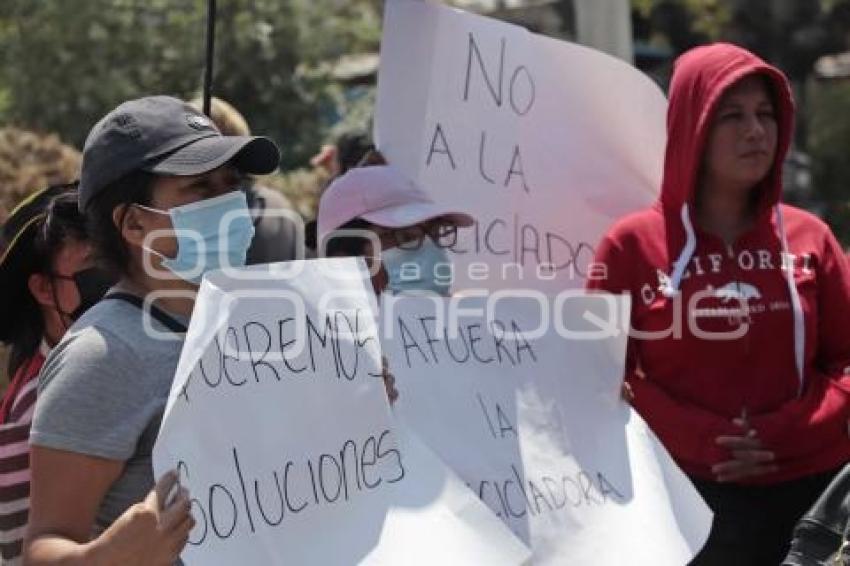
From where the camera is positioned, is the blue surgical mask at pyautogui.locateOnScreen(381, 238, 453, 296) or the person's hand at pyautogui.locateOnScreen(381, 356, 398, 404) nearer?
the person's hand at pyautogui.locateOnScreen(381, 356, 398, 404)

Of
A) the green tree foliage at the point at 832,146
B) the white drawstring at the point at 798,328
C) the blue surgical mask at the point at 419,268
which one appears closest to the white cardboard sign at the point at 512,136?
the blue surgical mask at the point at 419,268

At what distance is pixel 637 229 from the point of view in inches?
133

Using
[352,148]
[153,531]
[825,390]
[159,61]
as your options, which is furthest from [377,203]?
[159,61]

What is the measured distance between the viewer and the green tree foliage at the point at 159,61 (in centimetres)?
909

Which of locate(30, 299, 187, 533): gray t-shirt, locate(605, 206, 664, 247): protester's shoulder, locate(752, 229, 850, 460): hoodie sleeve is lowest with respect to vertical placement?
locate(752, 229, 850, 460): hoodie sleeve

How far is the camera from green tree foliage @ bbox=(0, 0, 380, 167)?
9094 millimetres

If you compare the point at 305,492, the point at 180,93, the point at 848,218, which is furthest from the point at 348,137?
the point at 848,218

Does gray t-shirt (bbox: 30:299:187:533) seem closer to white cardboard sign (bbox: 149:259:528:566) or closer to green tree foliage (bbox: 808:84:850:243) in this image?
white cardboard sign (bbox: 149:259:528:566)

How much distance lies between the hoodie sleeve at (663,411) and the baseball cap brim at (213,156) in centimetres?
111

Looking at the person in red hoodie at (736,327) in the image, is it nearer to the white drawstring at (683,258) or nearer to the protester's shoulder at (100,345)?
the white drawstring at (683,258)

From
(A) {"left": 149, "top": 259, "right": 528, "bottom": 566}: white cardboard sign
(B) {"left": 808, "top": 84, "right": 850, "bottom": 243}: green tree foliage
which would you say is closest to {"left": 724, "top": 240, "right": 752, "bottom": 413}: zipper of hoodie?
(A) {"left": 149, "top": 259, "right": 528, "bottom": 566}: white cardboard sign

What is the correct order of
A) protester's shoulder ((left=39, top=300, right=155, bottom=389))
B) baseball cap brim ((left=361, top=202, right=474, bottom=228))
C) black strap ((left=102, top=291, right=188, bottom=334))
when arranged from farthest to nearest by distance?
baseball cap brim ((left=361, top=202, right=474, bottom=228))
black strap ((left=102, top=291, right=188, bottom=334))
protester's shoulder ((left=39, top=300, right=155, bottom=389))

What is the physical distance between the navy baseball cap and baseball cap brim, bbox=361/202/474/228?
0.83 metres

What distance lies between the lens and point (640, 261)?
3.34m
